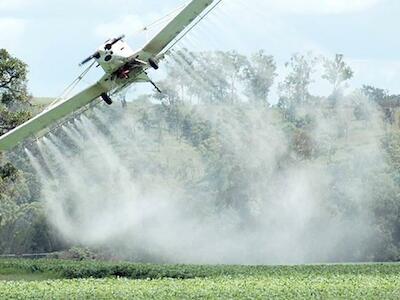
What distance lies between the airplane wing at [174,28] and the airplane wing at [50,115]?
2.59 metres

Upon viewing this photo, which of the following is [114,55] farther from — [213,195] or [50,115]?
[213,195]

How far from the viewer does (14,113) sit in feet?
149

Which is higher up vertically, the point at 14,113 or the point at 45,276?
the point at 14,113

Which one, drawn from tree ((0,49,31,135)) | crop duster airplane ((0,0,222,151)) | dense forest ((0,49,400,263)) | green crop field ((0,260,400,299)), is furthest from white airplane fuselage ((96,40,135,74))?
dense forest ((0,49,400,263))

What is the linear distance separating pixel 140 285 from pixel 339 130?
59741mm

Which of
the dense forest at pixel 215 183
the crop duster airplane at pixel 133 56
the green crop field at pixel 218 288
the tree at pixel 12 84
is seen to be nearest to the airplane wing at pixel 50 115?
the crop duster airplane at pixel 133 56

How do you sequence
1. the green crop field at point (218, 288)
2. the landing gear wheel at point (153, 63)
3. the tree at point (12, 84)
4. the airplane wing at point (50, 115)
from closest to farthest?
the green crop field at point (218, 288) < the landing gear wheel at point (153, 63) < the airplane wing at point (50, 115) < the tree at point (12, 84)

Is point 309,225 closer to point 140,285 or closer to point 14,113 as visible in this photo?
point 14,113

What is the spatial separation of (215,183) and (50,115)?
128 feet

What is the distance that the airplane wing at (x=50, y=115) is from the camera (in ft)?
115

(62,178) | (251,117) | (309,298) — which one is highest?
(251,117)

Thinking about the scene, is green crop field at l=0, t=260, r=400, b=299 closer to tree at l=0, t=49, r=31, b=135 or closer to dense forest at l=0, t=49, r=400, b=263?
tree at l=0, t=49, r=31, b=135

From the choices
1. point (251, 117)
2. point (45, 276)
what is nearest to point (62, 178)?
point (251, 117)

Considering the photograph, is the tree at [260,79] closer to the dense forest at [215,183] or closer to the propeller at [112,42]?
the dense forest at [215,183]
